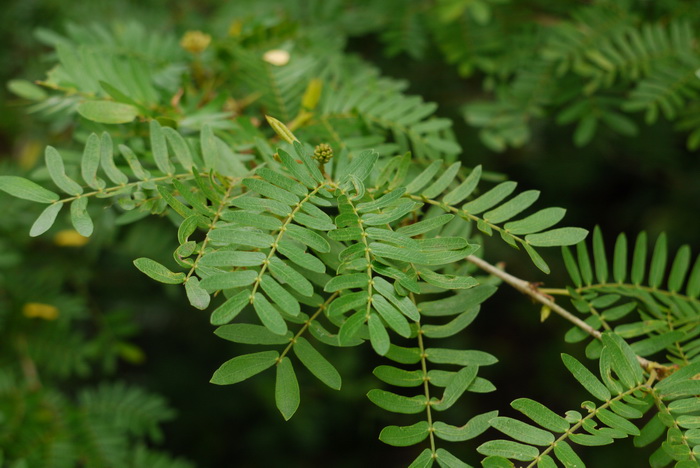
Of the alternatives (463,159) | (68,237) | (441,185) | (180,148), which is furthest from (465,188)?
(68,237)

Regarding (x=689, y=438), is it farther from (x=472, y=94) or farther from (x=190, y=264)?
(x=472, y=94)

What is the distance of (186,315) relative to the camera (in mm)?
1958

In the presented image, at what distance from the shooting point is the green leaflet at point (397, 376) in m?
0.59

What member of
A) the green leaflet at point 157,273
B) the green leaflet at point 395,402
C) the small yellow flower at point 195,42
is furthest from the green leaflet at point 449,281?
the small yellow flower at point 195,42

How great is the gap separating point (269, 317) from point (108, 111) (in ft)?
1.30

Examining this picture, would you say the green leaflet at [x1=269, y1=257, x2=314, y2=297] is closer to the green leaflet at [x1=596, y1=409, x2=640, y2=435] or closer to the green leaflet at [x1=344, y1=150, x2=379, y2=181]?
the green leaflet at [x1=344, y1=150, x2=379, y2=181]

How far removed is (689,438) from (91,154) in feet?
2.27

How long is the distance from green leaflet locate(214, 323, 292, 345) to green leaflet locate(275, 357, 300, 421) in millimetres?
23

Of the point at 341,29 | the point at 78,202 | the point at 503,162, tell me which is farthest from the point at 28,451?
the point at 503,162

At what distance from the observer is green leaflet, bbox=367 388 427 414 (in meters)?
0.58

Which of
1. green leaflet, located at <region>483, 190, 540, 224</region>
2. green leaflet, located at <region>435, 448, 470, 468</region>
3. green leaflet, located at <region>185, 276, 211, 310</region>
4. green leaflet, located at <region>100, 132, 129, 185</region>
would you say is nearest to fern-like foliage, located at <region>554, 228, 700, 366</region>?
green leaflet, located at <region>483, 190, 540, 224</region>

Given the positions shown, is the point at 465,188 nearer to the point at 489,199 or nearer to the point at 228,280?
the point at 489,199

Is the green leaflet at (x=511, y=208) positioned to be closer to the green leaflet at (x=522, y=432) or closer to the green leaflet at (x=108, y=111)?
the green leaflet at (x=522, y=432)

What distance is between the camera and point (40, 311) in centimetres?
130
